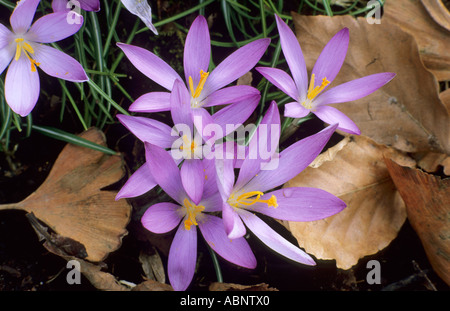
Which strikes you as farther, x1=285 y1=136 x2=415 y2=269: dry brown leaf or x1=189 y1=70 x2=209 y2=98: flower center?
x1=285 y1=136 x2=415 y2=269: dry brown leaf

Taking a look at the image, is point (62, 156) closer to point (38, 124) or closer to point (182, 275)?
point (38, 124)

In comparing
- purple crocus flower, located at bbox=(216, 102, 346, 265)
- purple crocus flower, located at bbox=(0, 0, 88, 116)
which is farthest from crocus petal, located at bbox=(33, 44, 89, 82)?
purple crocus flower, located at bbox=(216, 102, 346, 265)

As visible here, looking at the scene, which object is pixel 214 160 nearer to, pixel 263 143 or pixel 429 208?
pixel 263 143

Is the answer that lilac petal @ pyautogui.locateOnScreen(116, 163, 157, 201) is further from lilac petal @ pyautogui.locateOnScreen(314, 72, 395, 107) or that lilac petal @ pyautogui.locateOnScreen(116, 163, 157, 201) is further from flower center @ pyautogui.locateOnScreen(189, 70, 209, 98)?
lilac petal @ pyautogui.locateOnScreen(314, 72, 395, 107)

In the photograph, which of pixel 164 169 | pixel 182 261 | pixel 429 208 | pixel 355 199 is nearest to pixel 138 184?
pixel 164 169

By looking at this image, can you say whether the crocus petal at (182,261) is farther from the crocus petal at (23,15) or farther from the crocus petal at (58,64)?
the crocus petal at (23,15)

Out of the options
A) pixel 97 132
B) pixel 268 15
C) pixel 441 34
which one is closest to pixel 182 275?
pixel 97 132
